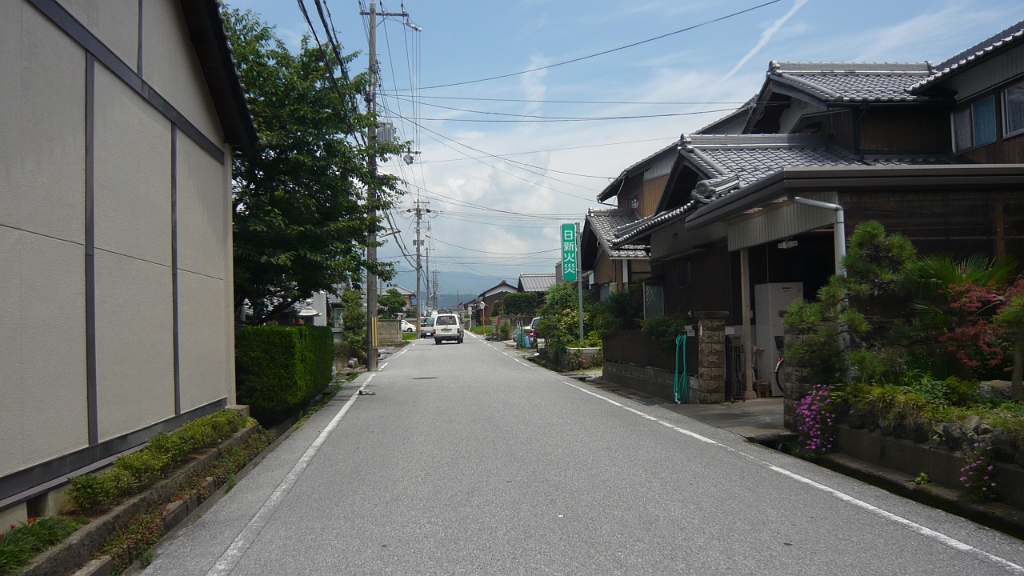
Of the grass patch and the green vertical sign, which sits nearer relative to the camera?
the grass patch

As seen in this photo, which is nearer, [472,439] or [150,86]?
[150,86]

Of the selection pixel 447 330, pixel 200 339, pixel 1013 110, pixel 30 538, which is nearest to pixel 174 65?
pixel 200 339

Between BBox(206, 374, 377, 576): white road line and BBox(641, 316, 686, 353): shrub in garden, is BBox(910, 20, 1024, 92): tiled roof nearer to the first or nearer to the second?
BBox(641, 316, 686, 353): shrub in garden

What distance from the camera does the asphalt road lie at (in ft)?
15.9

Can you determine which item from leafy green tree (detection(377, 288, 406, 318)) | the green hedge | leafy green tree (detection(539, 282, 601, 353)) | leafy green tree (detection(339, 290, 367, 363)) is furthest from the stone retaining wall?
leafy green tree (detection(377, 288, 406, 318))

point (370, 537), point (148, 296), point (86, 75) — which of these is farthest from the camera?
point (148, 296)

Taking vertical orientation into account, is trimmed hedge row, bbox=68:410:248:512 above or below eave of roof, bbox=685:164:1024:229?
below

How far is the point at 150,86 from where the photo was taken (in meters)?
8.05

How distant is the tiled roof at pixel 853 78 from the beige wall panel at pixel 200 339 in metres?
11.8

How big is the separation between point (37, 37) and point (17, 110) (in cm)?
79

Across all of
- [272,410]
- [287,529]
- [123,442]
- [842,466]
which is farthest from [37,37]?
[842,466]

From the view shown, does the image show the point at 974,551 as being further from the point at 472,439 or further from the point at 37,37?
the point at 37,37

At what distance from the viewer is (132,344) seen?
701 centimetres

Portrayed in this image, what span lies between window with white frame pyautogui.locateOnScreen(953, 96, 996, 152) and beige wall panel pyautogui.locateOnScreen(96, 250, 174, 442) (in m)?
13.8
